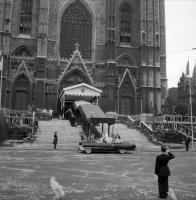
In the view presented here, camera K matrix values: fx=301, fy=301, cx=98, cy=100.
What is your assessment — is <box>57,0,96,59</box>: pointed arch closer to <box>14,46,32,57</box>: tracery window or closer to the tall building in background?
<box>14,46,32,57</box>: tracery window

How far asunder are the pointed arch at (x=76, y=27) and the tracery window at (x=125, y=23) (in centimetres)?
467

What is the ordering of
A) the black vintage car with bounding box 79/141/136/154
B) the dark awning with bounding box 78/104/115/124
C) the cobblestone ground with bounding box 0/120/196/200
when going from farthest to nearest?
the dark awning with bounding box 78/104/115/124 → the black vintage car with bounding box 79/141/136/154 → the cobblestone ground with bounding box 0/120/196/200

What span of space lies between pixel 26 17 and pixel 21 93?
1176 cm

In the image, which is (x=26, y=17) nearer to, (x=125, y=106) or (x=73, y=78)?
(x=73, y=78)

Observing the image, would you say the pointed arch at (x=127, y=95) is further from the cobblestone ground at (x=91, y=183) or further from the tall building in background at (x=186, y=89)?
the tall building in background at (x=186, y=89)

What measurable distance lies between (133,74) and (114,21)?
28.4ft

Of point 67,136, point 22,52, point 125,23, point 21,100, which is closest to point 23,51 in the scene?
point 22,52

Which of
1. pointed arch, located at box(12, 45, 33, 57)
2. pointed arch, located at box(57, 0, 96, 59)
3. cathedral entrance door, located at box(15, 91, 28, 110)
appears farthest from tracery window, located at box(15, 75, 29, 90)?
pointed arch, located at box(57, 0, 96, 59)

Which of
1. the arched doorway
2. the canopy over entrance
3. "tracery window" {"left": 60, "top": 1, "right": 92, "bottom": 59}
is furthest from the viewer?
"tracery window" {"left": 60, "top": 1, "right": 92, "bottom": 59}

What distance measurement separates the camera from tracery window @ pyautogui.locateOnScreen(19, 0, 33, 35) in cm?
4472

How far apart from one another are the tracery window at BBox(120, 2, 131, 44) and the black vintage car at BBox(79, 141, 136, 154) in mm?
28546

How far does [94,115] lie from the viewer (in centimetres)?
2772

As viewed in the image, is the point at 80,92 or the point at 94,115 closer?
the point at 94,115

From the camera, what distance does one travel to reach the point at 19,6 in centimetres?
4472
